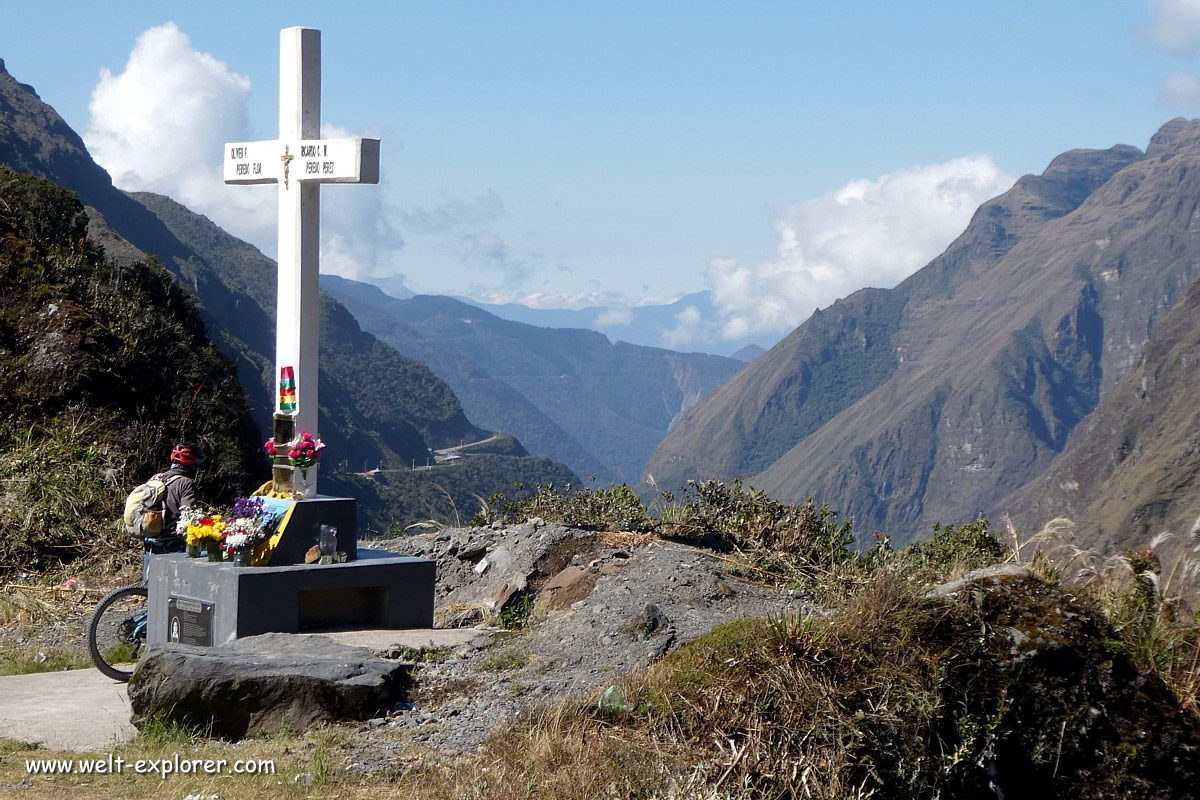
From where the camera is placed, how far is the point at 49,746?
21.9 feet

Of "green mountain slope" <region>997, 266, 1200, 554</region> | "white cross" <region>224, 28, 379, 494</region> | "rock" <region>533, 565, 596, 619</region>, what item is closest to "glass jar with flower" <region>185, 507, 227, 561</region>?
"white cross" <region>224, 28, 379, 494</region>

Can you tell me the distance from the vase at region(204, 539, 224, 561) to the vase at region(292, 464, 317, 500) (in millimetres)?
701

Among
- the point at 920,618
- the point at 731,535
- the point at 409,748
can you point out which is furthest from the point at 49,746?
the point at 731,535

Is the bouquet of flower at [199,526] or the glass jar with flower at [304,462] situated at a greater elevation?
the glass jar with flower at [304,462]

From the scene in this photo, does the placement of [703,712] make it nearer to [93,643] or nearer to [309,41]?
[93,643]

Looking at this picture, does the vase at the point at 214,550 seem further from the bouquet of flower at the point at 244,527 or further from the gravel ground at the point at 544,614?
the gravel ground at the point at 544,614

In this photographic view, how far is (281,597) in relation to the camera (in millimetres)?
9219

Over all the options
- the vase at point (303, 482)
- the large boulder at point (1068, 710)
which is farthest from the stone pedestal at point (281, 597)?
the large boulder at point (1068, 710)

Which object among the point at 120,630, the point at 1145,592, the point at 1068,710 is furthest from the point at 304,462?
the point at 1145,592

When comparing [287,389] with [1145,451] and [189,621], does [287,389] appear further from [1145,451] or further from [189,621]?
[1145,451]

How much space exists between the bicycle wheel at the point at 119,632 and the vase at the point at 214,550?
1.89 ft

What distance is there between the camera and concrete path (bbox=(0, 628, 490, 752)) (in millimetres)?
6906

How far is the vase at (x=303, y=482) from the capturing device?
1001 cm

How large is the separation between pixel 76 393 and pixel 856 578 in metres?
9.83
